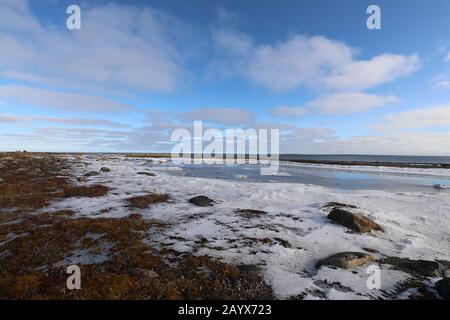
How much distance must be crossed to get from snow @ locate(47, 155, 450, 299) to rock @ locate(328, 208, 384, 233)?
1.35 ft

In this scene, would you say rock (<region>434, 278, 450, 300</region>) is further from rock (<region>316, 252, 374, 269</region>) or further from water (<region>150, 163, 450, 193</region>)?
water (<region>150, 163, 450, 193</region>)

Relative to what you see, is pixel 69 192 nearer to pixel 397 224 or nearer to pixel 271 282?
pixel 271 282

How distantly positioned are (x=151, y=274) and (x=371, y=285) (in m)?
5.91

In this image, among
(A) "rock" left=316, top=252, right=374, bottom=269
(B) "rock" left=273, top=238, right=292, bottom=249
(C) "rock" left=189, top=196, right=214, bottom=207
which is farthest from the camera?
(C) "rock" left=189, top=196, right=214, bottom=207

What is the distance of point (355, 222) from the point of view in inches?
435

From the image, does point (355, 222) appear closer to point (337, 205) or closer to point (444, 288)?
point (337, 205)

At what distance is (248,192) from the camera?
20.5m

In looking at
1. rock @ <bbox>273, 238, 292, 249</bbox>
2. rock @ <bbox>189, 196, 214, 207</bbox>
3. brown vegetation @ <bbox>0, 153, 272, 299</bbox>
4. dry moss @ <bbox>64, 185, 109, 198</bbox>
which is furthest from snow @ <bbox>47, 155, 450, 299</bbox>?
dry moss @ <bbox>64, 185, 109, 198</bbox>

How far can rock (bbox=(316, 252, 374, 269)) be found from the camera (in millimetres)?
7512

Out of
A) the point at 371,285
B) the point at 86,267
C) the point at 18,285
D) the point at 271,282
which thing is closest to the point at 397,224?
the point at 371,285

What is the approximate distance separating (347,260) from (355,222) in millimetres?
4013

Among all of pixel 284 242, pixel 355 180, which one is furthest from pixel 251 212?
pixel 355 180

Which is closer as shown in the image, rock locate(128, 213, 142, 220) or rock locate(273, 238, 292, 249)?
rock locate(273, 238, 292, 249)
